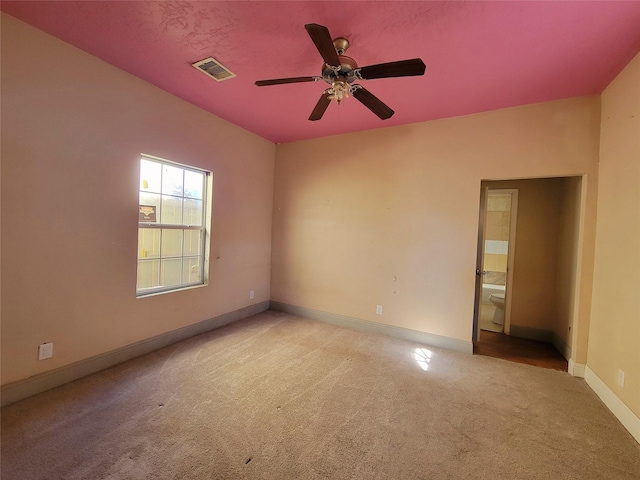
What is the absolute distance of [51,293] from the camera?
2059 millimetres

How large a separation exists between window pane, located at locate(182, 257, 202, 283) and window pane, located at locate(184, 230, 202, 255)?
0.30 ft

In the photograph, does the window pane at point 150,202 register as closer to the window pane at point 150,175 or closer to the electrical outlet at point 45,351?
the window pane at point 150,175

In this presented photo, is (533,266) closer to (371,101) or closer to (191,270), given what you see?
(371,101)

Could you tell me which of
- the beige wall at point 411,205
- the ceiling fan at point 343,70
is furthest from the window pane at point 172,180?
the ceiling fan at point 343,70

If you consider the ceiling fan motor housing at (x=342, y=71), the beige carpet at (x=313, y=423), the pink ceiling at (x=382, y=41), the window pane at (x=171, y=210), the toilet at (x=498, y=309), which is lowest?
the beige carpet at (x=313, y=423)

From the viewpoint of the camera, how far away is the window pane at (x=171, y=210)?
2936 millimetres

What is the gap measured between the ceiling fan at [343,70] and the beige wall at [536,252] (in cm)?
244

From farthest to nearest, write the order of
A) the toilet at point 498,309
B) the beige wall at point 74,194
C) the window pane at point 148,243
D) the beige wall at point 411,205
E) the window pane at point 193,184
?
1. the toilet at point 498,309
2. the window pane at point 193,184
3. the window pane at point 148,243
4. the beige wall at point 411,205
5. the beige wall at point 74,194

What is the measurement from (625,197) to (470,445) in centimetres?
225

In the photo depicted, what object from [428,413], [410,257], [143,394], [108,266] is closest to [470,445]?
[428,413]

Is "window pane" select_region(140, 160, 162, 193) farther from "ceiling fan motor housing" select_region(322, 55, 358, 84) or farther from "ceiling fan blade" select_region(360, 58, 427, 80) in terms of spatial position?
"ceiling fan blade" select_region(360, 58, 427, 80)

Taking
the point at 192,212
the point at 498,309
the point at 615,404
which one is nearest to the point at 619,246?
the point at 615,404

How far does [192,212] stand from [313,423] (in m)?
2.71

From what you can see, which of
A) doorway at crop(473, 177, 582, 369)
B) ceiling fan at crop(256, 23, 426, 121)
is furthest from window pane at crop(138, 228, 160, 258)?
doorway at crop(473, 177, 582, 369)
